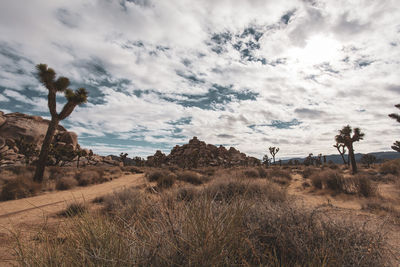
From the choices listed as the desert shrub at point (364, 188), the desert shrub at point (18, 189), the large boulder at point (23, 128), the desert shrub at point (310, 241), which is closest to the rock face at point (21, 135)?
the large boulder at point (23, 128)

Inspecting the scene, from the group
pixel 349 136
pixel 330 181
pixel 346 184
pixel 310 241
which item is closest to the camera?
pixel 310 241

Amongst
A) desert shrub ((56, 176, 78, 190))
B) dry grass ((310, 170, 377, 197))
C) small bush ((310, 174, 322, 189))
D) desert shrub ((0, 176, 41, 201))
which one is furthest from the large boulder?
dry grass ((310, 170, 377, 197))

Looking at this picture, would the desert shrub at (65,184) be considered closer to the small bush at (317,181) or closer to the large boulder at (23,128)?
the small bush at (317,181)

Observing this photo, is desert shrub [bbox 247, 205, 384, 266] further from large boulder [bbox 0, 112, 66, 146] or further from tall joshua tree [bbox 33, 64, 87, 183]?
large boulder [bbox 0, 112, 66, 146]

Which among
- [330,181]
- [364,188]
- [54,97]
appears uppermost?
[54,97]

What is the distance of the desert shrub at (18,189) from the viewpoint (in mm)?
9180

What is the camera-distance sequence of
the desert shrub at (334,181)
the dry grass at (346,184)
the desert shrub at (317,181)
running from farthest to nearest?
the desert shrub at (317,181), the desert shrub at (334,181), the dry grass at (346,184)

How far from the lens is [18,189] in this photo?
31.7ft

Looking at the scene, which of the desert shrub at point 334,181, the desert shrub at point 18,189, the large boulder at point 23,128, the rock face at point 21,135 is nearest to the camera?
the desert shrub at point 18,189

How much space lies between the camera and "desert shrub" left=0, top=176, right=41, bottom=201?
30.1 ft

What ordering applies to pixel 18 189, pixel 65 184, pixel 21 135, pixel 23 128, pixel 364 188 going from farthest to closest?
1. pixel 23 128
2. pixel 21 135
3. pixel 65 184
4. pixel 18 189
5. pixel 364 188

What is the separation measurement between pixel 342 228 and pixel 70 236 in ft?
11.7

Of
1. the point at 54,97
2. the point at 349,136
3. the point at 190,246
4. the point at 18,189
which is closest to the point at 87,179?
the point at 18,189

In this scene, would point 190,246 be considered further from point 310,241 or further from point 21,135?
point 21,135
